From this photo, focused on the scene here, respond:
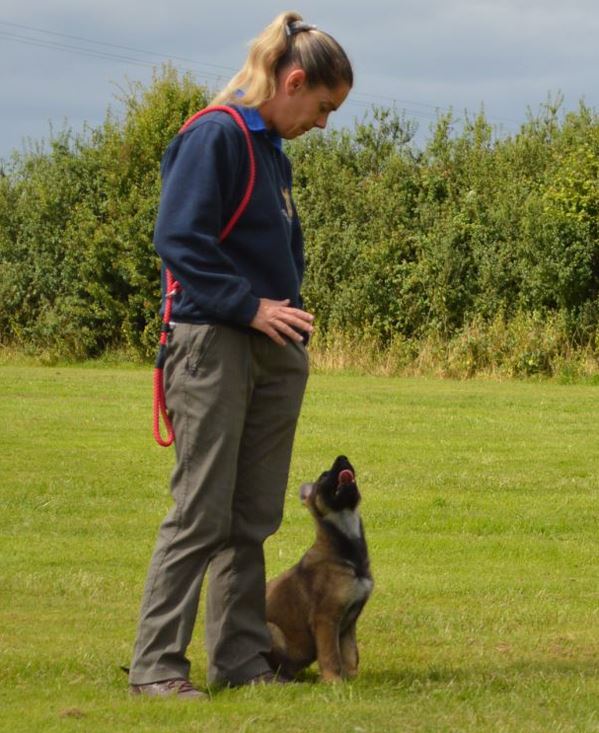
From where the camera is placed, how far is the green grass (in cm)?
480

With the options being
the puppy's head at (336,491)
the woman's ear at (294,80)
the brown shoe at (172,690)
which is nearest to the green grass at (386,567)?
the brown shoe at (172,690)

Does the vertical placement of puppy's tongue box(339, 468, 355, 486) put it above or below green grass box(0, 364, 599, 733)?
above

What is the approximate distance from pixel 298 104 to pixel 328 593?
1880mm

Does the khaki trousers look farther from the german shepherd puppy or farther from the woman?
the german shepherd puppy

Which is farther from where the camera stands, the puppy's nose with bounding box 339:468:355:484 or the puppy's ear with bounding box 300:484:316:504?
the puppy's ear with bounding box 300:484:316:504

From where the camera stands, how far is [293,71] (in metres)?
4.78

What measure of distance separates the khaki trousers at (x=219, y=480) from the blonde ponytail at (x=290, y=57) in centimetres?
87

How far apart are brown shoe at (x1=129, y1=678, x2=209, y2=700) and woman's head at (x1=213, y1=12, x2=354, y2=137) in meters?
2.04

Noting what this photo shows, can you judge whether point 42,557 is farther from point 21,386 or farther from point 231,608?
point 21,386

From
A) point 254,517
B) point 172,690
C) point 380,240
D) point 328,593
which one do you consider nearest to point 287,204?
point 254,517

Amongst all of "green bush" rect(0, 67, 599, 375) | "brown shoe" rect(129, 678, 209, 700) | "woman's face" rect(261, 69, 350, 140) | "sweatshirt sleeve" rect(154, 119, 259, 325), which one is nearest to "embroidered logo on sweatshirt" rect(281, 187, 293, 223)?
"woman's face" rect(261, 69, 350, 140)

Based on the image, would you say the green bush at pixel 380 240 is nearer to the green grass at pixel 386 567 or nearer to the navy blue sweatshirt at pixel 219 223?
the green grass at pixel 386 567

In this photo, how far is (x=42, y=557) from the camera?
26.1 feet

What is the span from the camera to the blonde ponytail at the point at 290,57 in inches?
188
